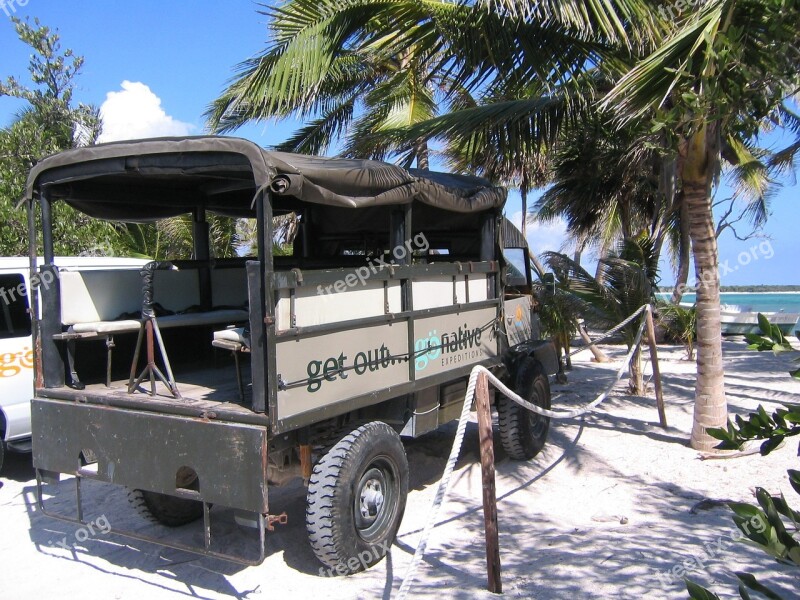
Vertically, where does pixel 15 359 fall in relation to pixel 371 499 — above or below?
above

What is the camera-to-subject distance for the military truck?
3.94m

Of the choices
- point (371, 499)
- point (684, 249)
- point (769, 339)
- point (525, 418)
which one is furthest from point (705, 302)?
point (684, 249)

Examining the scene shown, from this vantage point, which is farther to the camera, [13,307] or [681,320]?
[681,320]

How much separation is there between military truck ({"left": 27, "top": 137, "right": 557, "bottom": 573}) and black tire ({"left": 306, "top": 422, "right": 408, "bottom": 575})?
0.01 metres

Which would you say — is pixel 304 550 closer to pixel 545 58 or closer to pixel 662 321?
pixel 545 58

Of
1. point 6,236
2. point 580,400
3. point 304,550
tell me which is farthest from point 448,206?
point 6,236

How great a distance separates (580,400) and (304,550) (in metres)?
5.85

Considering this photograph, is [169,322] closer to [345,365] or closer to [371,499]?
[345,365]

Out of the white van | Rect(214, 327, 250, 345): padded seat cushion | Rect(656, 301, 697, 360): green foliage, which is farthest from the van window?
Rect(656, 301, 697, 360): green foliage

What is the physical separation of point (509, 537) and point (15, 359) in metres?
4.87

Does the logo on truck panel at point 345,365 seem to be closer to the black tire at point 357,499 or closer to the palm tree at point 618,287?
the black tire at point 357,499

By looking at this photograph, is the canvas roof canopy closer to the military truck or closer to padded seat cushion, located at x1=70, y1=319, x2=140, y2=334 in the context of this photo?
the military truck

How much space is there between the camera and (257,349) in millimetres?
3863

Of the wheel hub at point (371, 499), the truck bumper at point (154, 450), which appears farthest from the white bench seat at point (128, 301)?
the wheel hub at point (371, 499)
